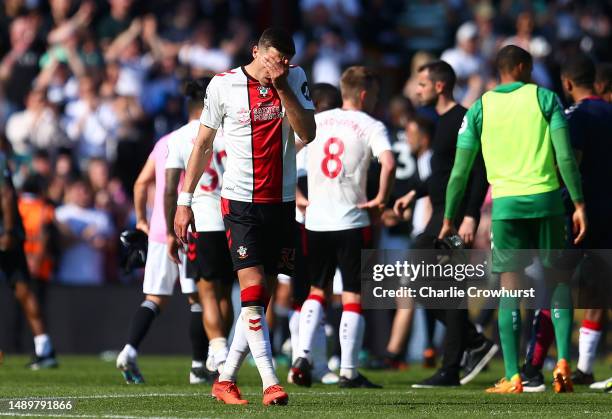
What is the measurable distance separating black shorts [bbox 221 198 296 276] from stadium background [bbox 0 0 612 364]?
24.6 feet

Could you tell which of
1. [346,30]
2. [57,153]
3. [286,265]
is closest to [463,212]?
[286,265]

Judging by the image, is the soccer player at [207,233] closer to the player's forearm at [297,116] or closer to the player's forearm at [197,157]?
the player's forearm at [197,157]

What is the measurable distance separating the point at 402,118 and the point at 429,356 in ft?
8.64

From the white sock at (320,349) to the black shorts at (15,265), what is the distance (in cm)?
350

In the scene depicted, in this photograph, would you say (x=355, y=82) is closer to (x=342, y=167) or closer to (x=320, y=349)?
(x=342, y=167)

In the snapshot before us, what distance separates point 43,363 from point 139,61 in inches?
319

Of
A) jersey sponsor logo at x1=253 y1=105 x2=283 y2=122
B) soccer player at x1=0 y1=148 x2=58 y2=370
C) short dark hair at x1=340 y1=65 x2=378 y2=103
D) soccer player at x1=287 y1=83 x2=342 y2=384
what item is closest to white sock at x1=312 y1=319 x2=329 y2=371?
soccer player at x1=287 y1=83 x2=342 y2=384

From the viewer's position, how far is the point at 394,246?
54.5 ft

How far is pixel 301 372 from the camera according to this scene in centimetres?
1094

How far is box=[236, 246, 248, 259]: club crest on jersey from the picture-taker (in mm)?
8656

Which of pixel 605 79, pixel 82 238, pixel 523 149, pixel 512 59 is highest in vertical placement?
pixel 512 59

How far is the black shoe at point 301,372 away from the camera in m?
10.9

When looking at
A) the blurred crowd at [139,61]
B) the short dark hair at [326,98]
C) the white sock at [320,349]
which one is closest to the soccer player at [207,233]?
the white sock at [320,349]

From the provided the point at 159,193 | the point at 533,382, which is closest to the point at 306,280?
the point at 159,193
